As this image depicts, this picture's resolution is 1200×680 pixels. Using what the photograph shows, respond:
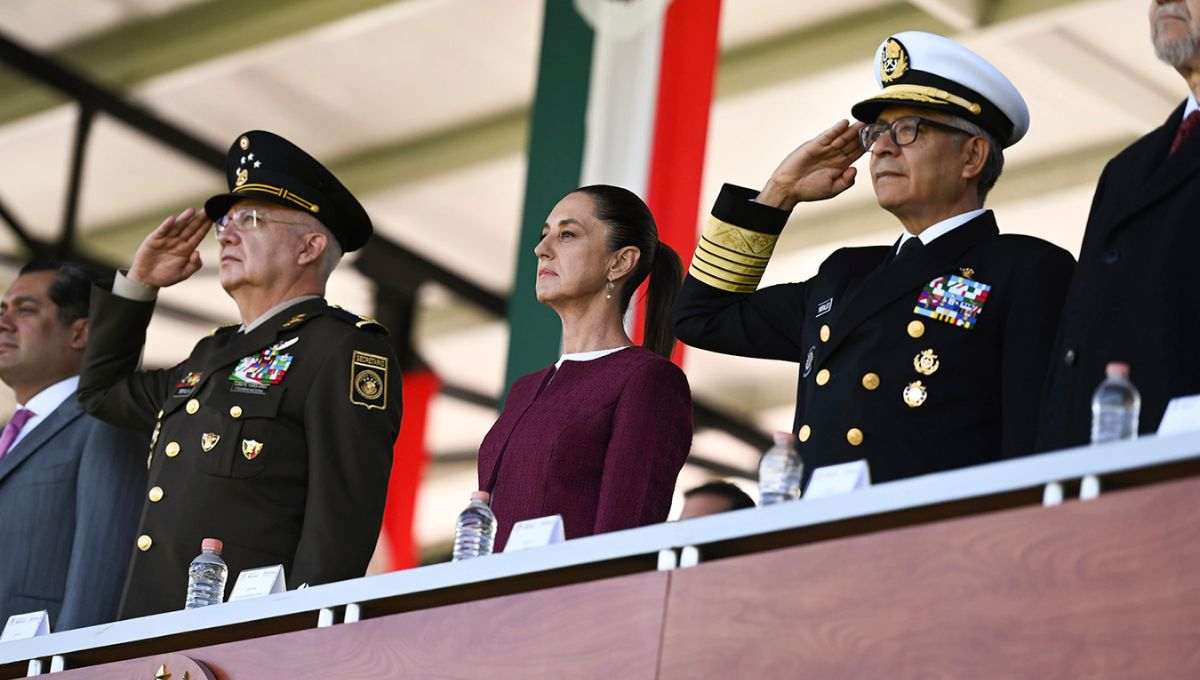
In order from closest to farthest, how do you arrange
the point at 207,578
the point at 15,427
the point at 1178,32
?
the point at 1178,32 → the point at 207,578 → the point at 15,427

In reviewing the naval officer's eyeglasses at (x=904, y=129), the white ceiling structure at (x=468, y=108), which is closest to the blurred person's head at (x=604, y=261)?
the naval officer's eyeglasses at (x=904, y=129)

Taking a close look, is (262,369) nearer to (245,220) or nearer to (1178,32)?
(245,220)

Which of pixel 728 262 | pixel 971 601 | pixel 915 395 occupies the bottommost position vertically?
pixel 971 601

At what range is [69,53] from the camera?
8086 mm

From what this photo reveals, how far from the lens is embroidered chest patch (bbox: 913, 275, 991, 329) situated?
8.01 ft

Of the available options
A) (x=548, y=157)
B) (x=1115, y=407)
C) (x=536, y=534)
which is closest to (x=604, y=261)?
(x=536, y=534)

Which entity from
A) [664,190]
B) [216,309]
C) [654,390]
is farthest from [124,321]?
[216,309]

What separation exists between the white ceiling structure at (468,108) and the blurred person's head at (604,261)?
3.76m

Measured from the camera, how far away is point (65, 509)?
3.46 metres

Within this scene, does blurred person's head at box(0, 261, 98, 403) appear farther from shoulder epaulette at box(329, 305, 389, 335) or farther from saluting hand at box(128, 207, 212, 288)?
shoulder epaulette at box(329, 305, 389, 335)

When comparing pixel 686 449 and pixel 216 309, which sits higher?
pixel 216 309

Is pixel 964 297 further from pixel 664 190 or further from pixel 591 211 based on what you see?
pixel 664 190

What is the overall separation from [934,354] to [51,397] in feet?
6.43

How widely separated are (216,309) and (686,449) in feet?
25.2
